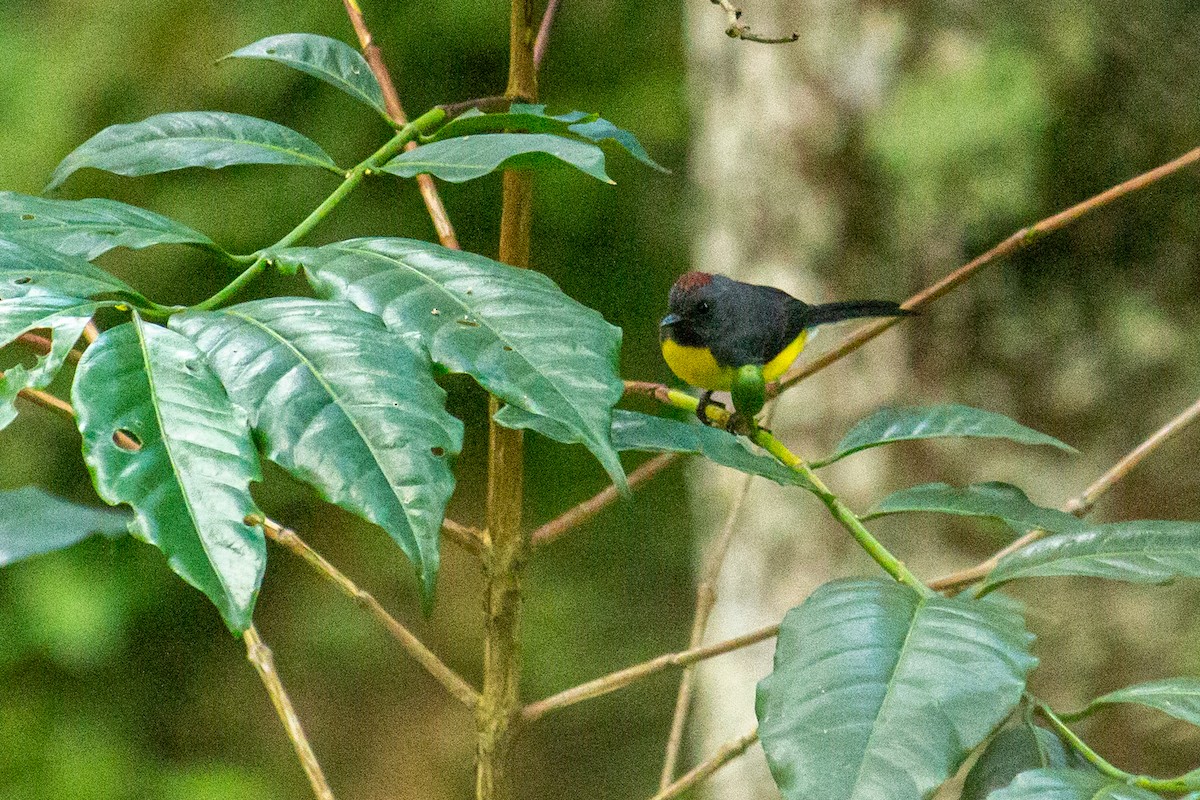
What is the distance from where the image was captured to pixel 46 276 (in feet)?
1.61

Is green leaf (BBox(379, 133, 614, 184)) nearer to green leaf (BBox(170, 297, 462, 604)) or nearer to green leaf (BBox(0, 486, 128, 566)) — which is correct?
green leaf (BBox(170, 297, 462, 604))

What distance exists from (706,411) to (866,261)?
734 mm

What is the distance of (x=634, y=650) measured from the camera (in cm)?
330

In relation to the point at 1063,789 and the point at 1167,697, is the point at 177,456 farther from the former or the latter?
the point at 1167,697

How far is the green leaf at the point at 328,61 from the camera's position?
778 millimetres

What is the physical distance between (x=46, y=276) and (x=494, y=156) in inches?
8.4

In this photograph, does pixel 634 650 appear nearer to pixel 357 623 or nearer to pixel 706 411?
pixel 357 623

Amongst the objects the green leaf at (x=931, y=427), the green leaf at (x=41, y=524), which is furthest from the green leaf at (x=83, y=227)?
the green leaf at (x=931, y=427)

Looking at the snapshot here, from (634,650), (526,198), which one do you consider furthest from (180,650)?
(526,198)

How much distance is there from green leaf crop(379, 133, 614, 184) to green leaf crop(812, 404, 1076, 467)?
0.27 meters

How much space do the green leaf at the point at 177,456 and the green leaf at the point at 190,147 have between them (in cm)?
23

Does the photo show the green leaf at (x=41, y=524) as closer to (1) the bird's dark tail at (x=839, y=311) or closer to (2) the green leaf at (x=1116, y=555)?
(2) the green leaf at (x=1116, y=555)

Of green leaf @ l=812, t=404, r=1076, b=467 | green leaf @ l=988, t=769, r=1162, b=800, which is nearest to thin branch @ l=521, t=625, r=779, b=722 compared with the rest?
green leaf @ l=812, t=404, r=1076, b=467

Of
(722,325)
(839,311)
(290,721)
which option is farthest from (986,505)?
(839,311)
